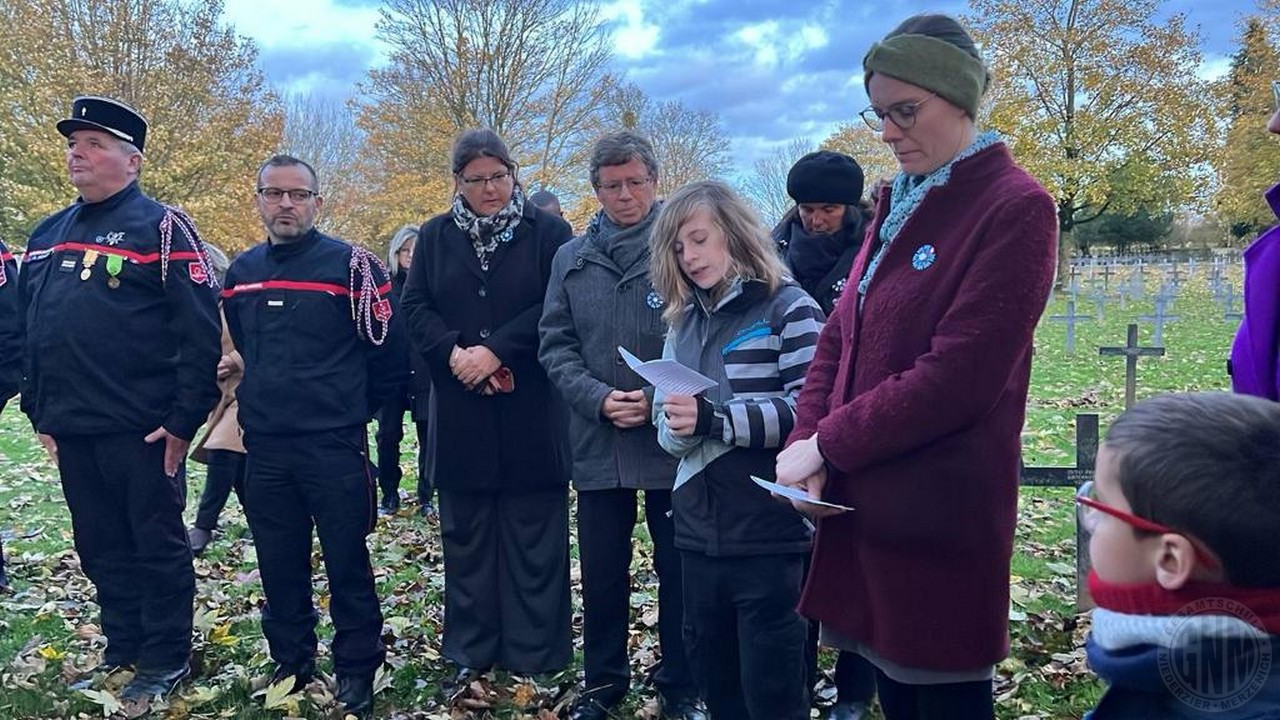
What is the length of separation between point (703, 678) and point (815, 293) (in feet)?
6.03

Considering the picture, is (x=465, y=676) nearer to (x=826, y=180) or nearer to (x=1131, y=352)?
(x=826, y=180)

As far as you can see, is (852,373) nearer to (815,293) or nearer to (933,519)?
(933,519)

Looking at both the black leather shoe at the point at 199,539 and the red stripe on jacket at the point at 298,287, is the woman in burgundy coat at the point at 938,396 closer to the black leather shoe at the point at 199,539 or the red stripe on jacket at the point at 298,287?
the red stripe on jacket at the point at 298,287

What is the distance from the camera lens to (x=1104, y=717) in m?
1.73

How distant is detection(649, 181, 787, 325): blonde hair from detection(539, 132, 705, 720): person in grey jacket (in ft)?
1.57

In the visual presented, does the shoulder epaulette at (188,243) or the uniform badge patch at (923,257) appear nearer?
the uniform badge patch at (923,257)

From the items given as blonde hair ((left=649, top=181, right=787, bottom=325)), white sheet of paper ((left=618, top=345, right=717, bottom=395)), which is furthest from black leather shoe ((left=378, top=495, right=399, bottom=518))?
white sheet of paper ((left=618, top=345, right=717, bottom=395))

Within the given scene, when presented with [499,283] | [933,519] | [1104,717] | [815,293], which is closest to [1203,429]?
[1104,717]

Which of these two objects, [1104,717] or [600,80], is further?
[600,80]

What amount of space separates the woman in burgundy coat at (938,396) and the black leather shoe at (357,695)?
95.8 inches

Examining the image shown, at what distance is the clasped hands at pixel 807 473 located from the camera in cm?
247

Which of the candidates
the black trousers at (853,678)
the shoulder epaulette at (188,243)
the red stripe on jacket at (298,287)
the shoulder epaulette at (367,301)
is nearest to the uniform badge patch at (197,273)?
the shoulder epaulette at (188,243)

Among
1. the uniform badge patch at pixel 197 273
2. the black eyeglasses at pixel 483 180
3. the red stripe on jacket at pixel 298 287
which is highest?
the black eyeglasses at pixel 483 180

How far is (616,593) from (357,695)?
3.95 feet
